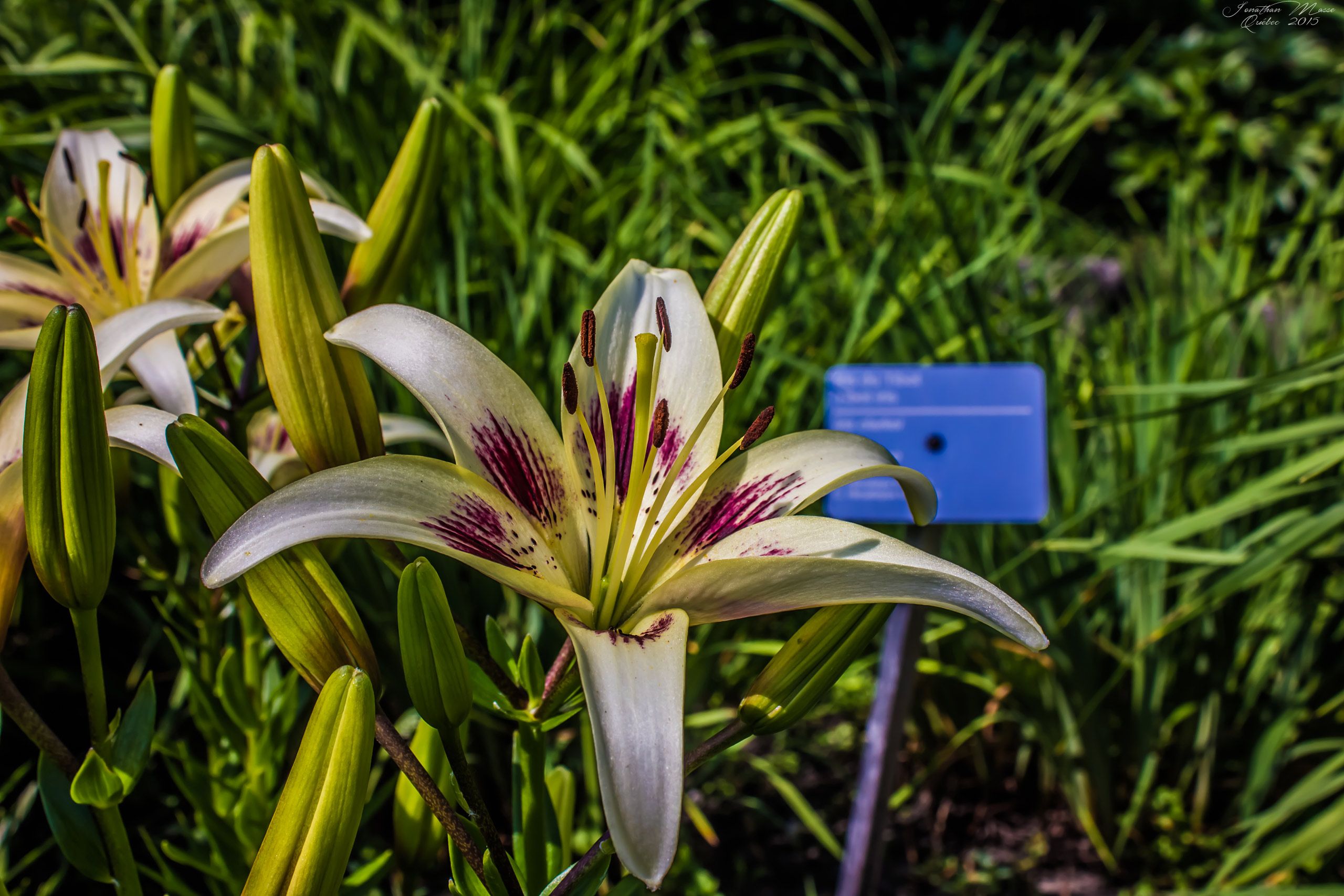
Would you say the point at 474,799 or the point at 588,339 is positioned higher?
the point at 588,339

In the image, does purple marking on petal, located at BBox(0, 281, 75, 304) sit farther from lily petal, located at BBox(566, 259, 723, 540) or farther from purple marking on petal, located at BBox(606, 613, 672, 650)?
purple marking on petal, located at BBox(606, 613, 672, 650)

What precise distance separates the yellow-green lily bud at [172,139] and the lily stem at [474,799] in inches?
19.6

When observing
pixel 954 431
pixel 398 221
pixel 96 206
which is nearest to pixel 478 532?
pixel 398 221

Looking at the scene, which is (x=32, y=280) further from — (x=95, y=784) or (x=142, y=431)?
(x=95, y=784)

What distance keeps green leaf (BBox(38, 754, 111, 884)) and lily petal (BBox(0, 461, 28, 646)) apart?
0.09 meters

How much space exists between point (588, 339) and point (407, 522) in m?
0.14

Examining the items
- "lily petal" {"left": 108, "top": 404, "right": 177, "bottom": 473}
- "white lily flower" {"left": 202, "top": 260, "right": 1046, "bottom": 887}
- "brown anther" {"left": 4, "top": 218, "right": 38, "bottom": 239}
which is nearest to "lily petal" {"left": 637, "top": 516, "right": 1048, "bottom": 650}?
"white lily flower" {"left": 202, "top": 260, "right": 1046, "bottom": 887}

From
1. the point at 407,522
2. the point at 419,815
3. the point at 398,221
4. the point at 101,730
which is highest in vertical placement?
the point at 398,221

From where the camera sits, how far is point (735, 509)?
1.76 feet

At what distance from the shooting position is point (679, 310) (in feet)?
1.84

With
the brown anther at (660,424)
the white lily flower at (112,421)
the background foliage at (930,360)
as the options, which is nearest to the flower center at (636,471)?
the brown anther at (660,424)

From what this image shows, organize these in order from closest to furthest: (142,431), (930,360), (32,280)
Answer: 1. (142,431)
2. (32,280)
3. (930,360)

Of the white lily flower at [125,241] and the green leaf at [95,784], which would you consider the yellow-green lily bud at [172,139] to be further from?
the green leaf at [95,784]

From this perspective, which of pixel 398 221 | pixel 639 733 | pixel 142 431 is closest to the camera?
pixel 639 733
